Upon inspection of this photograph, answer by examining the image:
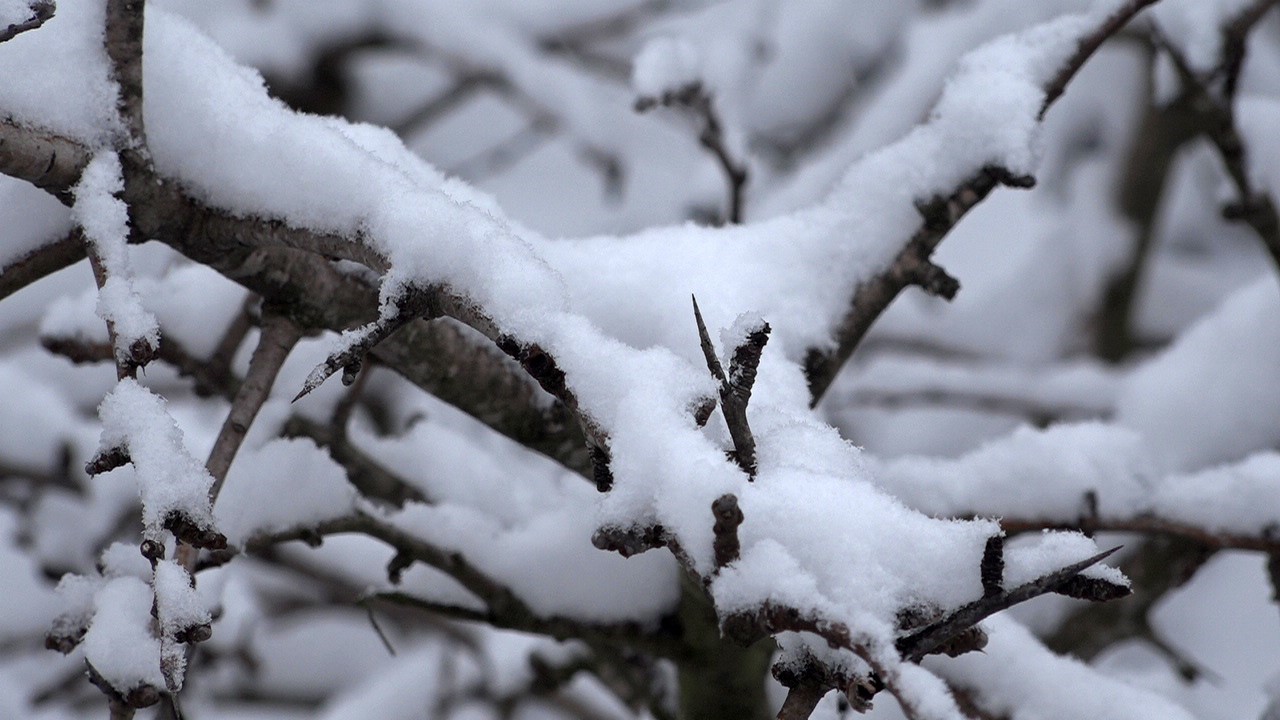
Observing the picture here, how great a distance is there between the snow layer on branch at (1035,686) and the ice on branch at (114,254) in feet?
2.64

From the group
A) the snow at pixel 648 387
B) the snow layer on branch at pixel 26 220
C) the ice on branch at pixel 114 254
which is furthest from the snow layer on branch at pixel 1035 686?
the snow layer on branch at pixel 26 220

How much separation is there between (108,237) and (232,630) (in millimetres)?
1156

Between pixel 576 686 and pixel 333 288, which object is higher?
pixel 576 686

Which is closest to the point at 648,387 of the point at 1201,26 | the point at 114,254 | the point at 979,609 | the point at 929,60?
the point at 979,609

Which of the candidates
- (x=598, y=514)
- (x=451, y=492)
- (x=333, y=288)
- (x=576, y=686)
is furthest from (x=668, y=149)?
(x=598, y=514)

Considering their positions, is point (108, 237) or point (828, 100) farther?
point (828, 100)

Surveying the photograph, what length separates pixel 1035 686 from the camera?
40.9 inches

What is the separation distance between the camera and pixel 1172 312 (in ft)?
10.9

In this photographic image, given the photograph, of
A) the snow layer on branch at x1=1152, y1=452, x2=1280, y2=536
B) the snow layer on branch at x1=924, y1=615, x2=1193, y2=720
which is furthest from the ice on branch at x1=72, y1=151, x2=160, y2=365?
the snow layer on branch at x1=1152, y1=452, x2=1280, y2=536

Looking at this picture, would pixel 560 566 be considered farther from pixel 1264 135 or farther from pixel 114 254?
pixel 1264 135

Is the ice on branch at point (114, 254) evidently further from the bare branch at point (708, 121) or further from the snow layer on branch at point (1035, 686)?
the snow layer on branch at point (1035, 686)

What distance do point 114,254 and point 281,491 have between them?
35 cm

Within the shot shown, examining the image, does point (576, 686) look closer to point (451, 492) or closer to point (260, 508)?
point (451, 492)

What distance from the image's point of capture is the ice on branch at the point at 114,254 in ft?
2.34
